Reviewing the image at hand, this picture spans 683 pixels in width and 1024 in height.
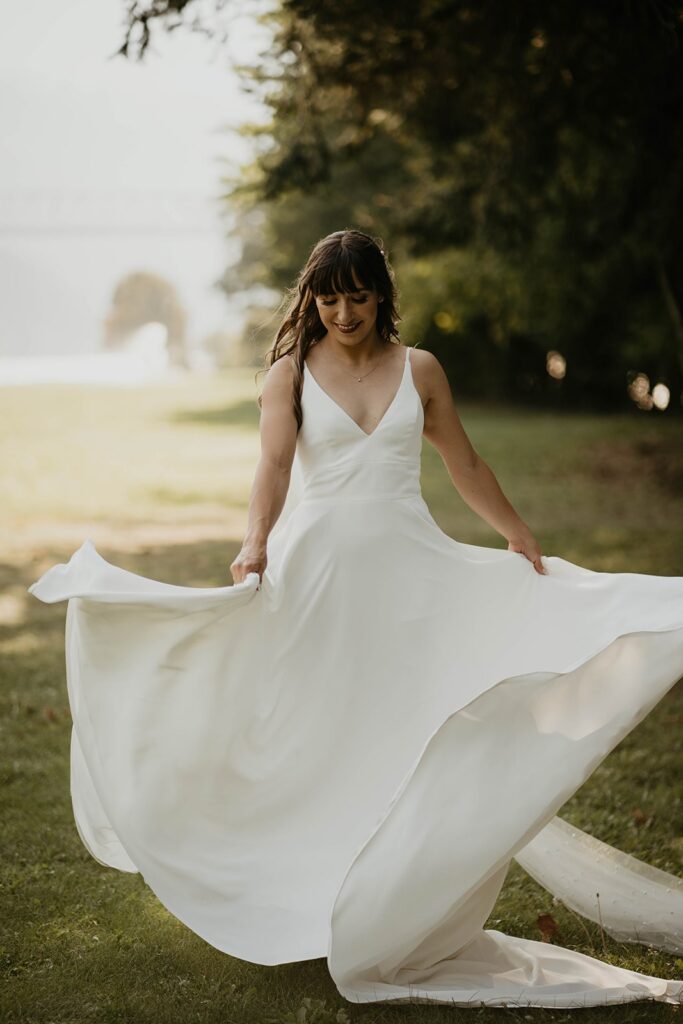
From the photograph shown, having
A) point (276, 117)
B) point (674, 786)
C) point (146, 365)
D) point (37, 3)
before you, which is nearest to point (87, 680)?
point (674, 786)

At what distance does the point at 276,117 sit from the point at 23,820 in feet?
24.3

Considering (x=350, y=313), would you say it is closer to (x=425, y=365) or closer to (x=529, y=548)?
(x=425, y=365)

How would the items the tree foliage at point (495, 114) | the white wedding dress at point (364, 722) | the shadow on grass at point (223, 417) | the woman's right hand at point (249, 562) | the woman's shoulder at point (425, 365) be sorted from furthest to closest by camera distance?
the shadow on grass at point (223, 417), the tree foliage at point (495, 114), the woman's shoulder at point (425, 365), the woman's right hand at point (249, 562), the white wedding dress at point (364, 722)

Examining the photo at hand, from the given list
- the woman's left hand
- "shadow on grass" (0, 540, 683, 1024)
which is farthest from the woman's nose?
"shadow on grass" (0, 540, 683, 1024)

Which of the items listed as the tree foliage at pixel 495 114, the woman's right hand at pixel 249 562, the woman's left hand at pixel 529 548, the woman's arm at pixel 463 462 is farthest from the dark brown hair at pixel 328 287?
the tree foliage at pixel 495 114

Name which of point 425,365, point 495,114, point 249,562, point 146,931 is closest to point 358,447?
point 425,365

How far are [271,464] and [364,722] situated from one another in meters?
0.95

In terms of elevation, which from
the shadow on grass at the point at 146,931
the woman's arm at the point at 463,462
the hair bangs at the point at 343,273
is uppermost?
the hair bangs at the point at 343,273

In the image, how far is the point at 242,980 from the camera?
355 cm

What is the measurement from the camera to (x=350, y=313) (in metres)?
3.69

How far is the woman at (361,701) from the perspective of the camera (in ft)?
10.3

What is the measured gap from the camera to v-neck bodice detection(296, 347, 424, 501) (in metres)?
3.69

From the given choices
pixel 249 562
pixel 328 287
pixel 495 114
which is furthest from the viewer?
pixel 495 114

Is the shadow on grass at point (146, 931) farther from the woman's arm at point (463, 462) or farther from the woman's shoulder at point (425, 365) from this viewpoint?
the woman's shoulder at point (425, 365)
